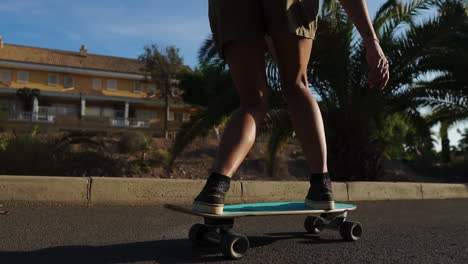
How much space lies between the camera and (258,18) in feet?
7.04

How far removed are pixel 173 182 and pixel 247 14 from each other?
2.22 meters

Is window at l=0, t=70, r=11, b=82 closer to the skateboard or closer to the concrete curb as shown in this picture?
the concrete curb

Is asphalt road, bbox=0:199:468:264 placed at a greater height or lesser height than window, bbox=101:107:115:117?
lesser

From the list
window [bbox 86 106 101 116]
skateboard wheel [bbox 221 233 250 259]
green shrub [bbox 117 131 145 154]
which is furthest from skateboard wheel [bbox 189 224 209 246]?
window [bbox 86 106 101 116]


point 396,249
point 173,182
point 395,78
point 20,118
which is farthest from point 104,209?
point 20,118

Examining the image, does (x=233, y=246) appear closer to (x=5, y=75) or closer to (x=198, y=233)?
(x=198, y=233)

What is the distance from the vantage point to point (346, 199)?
483 cm

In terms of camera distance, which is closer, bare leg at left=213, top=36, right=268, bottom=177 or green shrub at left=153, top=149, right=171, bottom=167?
bare leg at left=213, top=36, right=268, bottom=177

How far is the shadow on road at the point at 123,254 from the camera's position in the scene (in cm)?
178

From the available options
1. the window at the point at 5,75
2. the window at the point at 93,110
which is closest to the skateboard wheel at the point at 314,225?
the window at the point at 93,110

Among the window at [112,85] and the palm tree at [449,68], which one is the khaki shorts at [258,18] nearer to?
the palm tree at [449,68]

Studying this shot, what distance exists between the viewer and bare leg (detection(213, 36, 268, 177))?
204cm

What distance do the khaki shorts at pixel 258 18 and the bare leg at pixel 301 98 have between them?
7 centimetres

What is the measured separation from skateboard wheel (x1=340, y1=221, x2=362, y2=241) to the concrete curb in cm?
195
